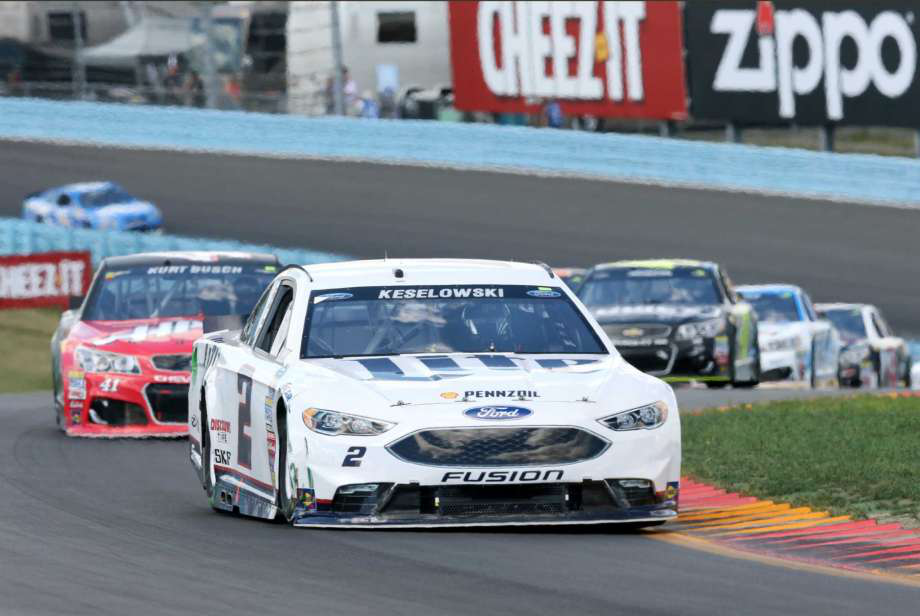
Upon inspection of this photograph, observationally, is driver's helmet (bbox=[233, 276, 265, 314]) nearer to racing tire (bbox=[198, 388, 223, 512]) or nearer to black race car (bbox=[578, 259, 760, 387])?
black race car (bbox=[578, 259, 760, 387])

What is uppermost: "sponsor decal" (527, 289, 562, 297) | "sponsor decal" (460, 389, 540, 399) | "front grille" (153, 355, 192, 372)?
"sponsor decal" (527, 289, 562, 297)

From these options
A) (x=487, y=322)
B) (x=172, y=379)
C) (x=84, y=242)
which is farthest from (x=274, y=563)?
(x=84, y=242)

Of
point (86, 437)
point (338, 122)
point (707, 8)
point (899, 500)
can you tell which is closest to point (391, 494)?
point (899, 500)

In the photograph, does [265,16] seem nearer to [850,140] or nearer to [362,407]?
[850,140]

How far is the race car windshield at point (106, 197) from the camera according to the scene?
39.0m

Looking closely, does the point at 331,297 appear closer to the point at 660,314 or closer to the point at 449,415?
the point at 449,415

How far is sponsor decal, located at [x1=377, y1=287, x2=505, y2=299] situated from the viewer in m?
10.4

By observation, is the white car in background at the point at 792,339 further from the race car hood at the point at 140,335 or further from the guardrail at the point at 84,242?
the guardrail at the point at 84,242

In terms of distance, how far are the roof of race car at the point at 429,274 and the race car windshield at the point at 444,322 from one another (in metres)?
0.06

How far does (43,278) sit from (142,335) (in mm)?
13899

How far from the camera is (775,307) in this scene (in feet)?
80.2

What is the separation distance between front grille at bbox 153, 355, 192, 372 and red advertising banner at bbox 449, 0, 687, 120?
2647 centimetres

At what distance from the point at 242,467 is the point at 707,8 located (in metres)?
31.2

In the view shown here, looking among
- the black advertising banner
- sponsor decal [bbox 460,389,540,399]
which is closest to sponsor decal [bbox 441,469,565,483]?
sponsor decal [bbox 460,389,540,399]
